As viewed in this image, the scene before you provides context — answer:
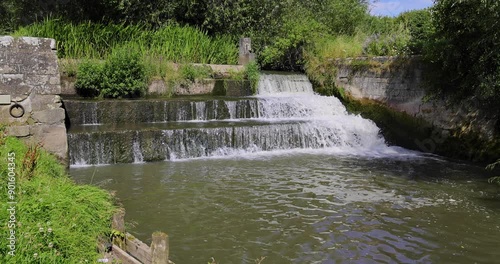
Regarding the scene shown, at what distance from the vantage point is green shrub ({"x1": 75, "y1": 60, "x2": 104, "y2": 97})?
11.1 metres

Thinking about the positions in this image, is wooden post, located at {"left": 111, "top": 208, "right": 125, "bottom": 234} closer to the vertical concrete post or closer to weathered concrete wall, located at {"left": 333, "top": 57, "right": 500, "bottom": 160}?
weathered concrete wall, located at {"left": 333, "top": 57, "right": 500, "bottom": 160}

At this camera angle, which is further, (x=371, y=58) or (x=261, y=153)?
(x=371, y=58)

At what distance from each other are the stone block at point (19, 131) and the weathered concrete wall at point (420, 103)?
333 inches

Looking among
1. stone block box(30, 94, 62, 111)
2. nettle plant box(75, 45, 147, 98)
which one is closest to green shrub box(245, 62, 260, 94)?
nettle plant box(75, 45, 147, 98)

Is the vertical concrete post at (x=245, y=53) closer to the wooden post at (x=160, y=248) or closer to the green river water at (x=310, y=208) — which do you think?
the green river water at (x=310, y=208)

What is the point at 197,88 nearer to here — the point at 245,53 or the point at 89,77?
the point at 245,53

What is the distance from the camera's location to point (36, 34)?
38.8 feet

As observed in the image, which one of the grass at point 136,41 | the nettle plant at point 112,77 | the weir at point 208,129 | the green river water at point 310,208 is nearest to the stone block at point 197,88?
the grass at point 136,41

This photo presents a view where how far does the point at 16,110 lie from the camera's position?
24.8 ft

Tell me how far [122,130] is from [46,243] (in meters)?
5.82

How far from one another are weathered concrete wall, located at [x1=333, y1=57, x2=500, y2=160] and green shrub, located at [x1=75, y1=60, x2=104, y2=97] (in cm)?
676

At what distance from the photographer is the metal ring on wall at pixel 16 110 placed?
7522mm

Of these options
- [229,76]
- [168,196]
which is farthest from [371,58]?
[168,196]

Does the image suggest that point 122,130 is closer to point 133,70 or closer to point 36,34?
point 133,70
